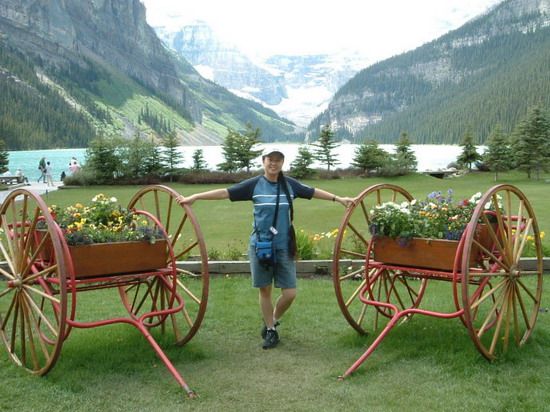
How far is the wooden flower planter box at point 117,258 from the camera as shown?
5695 millimetres

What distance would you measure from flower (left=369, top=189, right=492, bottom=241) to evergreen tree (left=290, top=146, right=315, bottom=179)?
35727mm

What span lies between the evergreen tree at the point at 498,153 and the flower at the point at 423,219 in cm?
3986

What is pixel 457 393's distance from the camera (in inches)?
199

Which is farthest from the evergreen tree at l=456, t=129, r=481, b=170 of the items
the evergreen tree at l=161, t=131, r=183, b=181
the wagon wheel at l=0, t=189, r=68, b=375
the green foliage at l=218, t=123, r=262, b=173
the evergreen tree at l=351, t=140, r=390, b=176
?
the wagon wheel at l=0, t=189, r=68, b=375

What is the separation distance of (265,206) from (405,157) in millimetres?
40915

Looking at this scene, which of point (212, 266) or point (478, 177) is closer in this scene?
point (212, 266)

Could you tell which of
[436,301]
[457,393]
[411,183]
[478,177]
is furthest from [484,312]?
[478,177]

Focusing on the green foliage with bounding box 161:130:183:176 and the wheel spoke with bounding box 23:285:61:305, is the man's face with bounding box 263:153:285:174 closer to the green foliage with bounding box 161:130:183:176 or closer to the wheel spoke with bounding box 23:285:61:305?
the wheel spoke with bounding box 23:285:61:305

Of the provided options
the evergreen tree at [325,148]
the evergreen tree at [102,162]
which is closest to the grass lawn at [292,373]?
the evergreen tree at [102,162]

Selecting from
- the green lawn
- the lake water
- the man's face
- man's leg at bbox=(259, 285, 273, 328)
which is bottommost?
the lake water

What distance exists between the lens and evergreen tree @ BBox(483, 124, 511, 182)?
44.6m

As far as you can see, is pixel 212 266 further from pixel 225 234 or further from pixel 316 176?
pixel 316 176

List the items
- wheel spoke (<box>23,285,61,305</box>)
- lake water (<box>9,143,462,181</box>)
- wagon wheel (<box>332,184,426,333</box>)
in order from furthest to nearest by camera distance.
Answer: lake water (<box>9,143,462,181</box>)
wagon wheel (<box>332,184,426,333</box>)
wheel spoke (<box>23,285,61,305</box>)

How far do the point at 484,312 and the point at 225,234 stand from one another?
27.1 feet
